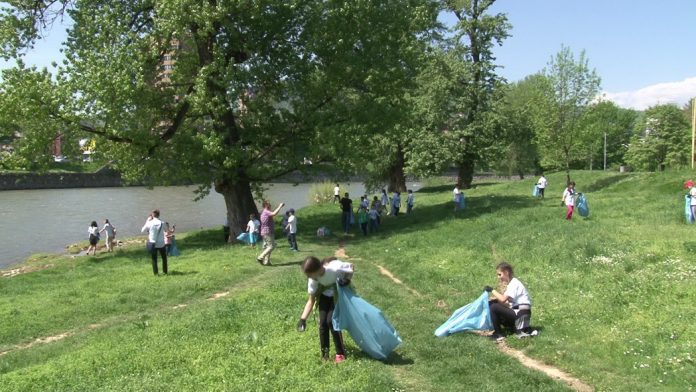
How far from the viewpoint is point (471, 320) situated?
10.8m

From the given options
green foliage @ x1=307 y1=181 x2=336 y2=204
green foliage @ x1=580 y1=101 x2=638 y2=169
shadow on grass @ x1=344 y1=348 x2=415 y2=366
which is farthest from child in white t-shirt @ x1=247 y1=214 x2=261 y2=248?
green foliage @ x1=580 y1=101 x2=638 y2=169

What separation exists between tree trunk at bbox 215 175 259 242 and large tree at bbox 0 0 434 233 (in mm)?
50

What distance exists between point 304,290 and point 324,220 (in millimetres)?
19209

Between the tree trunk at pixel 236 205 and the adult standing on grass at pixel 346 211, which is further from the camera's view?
the adult standing on grass at pixel 346 211

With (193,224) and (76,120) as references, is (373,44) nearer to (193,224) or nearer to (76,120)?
(76,120)

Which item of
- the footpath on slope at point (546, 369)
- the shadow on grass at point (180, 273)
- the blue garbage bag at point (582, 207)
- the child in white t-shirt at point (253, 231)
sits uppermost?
the blue garbage bag at point (582, 207)

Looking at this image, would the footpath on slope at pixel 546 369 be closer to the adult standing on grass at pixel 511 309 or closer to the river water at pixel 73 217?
the adult standing on grass at pixel 511 309

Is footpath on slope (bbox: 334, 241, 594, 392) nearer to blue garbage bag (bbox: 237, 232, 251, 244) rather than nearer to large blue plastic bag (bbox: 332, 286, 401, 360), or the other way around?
large blue plastic bag (bbox: 332, 286, 401, 360)

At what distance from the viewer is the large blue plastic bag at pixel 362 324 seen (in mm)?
8609

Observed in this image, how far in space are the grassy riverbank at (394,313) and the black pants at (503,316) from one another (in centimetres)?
44

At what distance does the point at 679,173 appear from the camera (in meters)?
34.5

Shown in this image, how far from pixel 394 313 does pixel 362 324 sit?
399cm

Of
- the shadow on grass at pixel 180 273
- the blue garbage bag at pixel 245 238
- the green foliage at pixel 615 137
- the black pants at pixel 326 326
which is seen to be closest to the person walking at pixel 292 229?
the blue garbage bag at pixel 245 238

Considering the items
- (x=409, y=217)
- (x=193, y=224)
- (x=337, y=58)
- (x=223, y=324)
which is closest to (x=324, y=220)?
(x=409, y=217)
